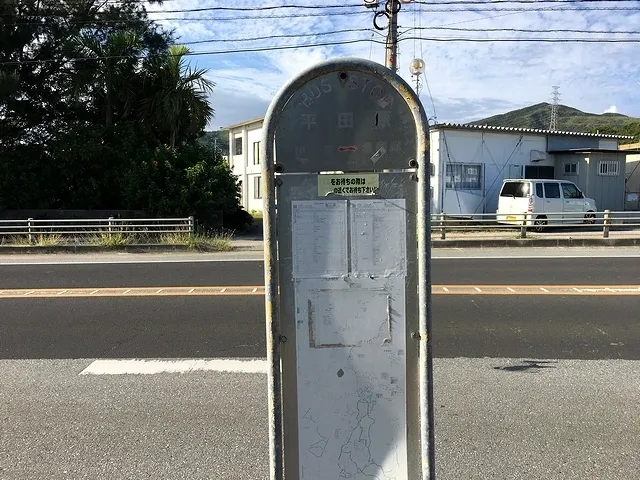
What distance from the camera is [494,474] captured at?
10.8ft

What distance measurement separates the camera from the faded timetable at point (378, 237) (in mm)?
2324

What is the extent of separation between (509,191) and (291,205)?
18.6 metres

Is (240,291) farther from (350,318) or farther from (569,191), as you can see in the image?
(569,191)

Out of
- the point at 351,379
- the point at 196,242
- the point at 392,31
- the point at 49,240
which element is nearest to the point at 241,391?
the point at 351,379

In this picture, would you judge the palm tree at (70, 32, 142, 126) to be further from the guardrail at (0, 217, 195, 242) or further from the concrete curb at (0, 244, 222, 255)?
the concrete curb at (0, 244, 222, 255)

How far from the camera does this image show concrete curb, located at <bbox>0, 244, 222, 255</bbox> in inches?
593

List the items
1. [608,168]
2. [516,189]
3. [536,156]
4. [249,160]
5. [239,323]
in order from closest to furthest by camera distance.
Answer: [239,323] → [516,189] → [536,156] → [608,168] → [249,160]

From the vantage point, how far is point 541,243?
52.2 ft

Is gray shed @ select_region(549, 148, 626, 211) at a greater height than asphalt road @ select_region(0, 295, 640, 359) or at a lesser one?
greater

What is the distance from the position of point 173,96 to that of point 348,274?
1855 cm

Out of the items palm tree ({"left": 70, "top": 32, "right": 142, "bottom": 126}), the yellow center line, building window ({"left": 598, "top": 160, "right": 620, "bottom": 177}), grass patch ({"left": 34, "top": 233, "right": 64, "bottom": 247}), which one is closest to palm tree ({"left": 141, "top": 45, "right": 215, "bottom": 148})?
palm tree ({"left": 70, "top": 32, "right": 142, "bottom": 126})

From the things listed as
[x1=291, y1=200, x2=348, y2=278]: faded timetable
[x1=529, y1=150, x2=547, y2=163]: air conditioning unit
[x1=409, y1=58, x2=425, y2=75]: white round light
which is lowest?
[x1=291, y1=200, x2=348, y2=278]: faded timetable

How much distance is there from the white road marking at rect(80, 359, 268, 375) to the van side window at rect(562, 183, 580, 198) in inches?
686

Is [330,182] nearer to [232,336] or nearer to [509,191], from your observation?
[232,336]
